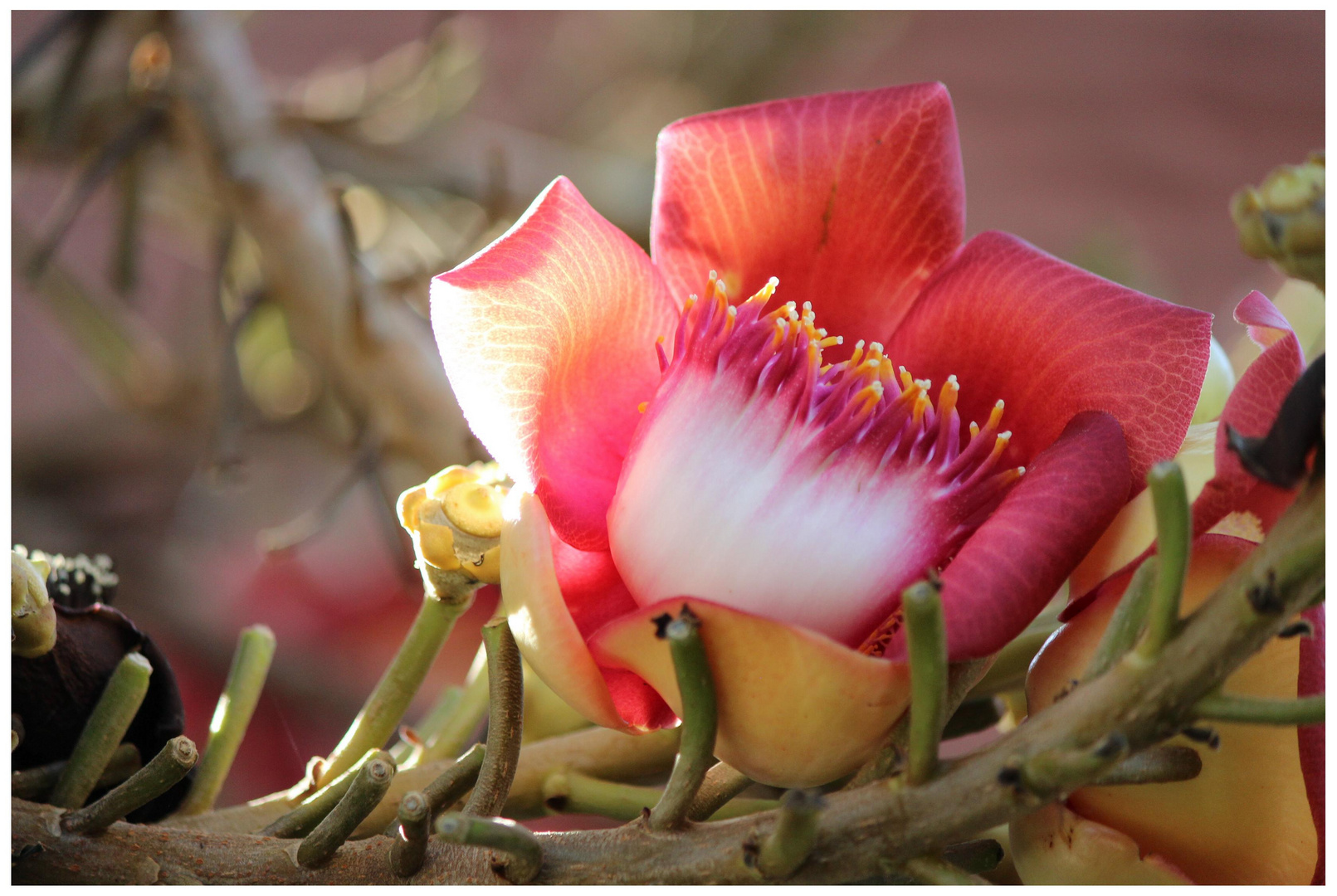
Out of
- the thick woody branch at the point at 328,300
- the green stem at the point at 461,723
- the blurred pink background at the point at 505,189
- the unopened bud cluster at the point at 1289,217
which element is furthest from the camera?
the blurred pink background at the point at 505,189

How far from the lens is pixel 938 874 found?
133mm

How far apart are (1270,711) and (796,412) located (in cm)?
7

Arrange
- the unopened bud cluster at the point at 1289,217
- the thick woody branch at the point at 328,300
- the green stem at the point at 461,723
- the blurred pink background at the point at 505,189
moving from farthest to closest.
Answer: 1. the blurred pink background at the point at 505,189
2. the thick woody branch at the point at 328,300
3. the green stem at the point at 461,723
4. the unopened bud cluster at the point at 1289,217

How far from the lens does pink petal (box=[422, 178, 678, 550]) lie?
0.47ft

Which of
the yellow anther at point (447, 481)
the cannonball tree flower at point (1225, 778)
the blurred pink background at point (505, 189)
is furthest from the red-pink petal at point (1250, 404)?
the blurred pink background at point (505, 189)

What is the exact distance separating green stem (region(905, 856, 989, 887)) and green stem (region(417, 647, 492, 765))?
0.33 feet

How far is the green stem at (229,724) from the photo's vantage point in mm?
201

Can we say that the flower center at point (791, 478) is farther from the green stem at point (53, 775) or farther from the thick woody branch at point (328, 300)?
the thick woody branch at point (328, 300)

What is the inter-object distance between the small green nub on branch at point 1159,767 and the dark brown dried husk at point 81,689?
→ 0.15 meters

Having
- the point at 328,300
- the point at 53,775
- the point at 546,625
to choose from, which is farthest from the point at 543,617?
the point at 328,300

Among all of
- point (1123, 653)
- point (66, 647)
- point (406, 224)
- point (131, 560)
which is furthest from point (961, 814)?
point (131, 560)

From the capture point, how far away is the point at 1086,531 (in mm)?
137

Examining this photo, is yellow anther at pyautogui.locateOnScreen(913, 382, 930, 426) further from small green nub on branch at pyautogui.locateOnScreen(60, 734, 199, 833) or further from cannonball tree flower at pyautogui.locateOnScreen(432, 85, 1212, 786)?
small green nub on branch at pyautogui.locateOnScreen(60, 734, 199, 833)

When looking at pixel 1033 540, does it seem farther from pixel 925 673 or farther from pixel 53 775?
pixel 53 775
